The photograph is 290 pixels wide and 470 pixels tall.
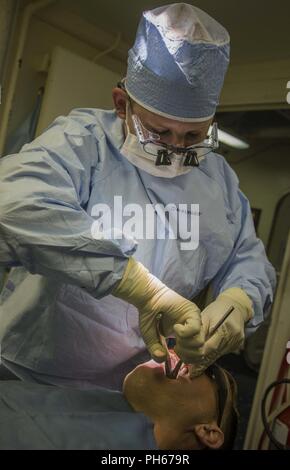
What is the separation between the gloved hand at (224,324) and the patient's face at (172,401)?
0.65 ft

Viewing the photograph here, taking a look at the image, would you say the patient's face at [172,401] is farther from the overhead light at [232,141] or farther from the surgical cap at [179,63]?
the overhead light at [232,141]

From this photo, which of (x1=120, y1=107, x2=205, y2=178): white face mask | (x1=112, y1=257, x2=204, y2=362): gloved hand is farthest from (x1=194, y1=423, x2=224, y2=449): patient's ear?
(x1=120, y1=107, x2=205, y2=178): white face mask

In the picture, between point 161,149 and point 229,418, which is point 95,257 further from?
point 229,418

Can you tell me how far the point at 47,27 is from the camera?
1646mm

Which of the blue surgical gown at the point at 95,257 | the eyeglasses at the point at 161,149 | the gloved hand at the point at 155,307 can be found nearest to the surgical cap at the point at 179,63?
the eyeglasses at the point at 161,149

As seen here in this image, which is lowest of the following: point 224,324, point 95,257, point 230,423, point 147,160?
point 230,423

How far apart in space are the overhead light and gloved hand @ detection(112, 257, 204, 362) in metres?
1.40

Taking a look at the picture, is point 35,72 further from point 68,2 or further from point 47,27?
point 68,2

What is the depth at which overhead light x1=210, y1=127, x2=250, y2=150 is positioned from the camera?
2224 mm

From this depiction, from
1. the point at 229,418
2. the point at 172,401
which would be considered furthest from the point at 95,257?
the point at 229,418

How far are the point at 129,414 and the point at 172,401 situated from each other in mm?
155

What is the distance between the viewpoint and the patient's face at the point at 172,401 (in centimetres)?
122

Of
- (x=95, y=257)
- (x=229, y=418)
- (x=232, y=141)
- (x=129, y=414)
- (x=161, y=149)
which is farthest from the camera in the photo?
(x=232, y=141)

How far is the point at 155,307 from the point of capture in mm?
959
